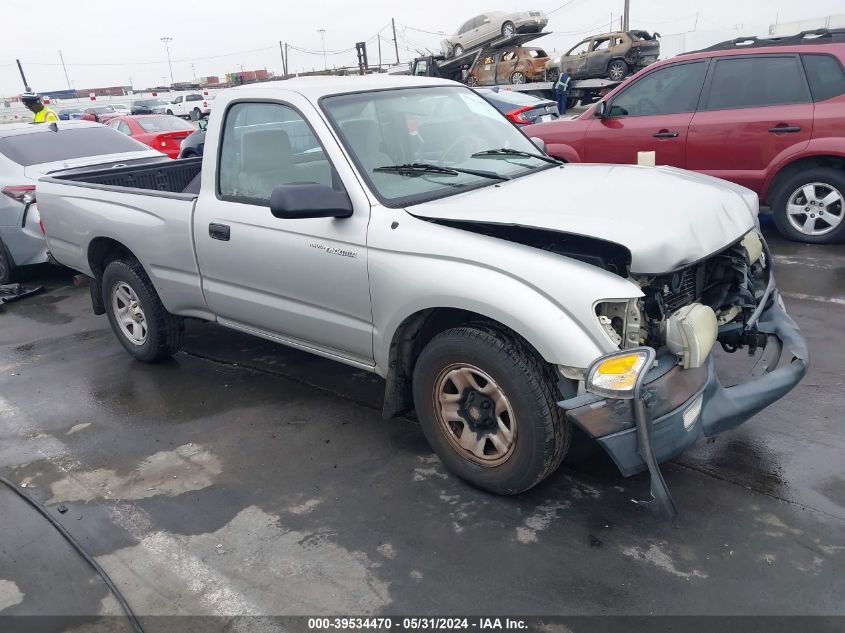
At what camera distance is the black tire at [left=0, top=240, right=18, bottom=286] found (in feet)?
24.5

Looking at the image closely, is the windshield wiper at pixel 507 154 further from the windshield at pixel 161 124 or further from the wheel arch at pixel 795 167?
the windshield at pixel 161 124

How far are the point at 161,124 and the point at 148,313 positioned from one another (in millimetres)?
11453

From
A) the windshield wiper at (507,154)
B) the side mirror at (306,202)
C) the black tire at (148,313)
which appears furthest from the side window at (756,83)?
the black tire at (148,313)

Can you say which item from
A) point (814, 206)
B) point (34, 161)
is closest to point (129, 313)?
point (34, 161)

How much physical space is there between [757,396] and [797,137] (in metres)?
4.56

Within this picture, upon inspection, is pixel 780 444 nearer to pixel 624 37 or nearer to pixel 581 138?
pixel 581 138

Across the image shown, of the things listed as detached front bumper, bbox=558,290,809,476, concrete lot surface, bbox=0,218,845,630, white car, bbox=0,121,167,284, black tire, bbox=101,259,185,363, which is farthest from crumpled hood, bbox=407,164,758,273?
white car, bbox=0,121,167,284

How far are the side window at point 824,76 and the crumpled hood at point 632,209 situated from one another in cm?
359

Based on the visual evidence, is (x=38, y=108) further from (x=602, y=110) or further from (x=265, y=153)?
(x=265, y=153)

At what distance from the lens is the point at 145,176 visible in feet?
19.4

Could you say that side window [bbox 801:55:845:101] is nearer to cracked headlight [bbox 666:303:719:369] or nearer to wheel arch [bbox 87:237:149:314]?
cracked headlight [bbox 666:303:719:369]

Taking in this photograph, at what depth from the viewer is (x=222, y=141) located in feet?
13.4

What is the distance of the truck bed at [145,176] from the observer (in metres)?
5.68

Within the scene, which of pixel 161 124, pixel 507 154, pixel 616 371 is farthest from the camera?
pixel 161 124
